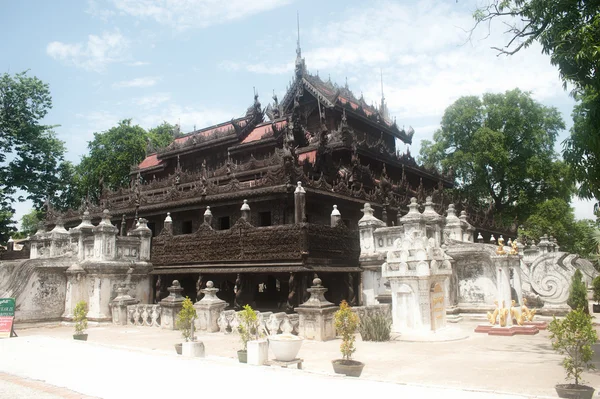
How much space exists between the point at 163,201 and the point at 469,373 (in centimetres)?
1863

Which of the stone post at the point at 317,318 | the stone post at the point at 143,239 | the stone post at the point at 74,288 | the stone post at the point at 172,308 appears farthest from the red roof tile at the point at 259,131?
the stone post at the point at 317,318

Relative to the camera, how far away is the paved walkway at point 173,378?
6598 mm

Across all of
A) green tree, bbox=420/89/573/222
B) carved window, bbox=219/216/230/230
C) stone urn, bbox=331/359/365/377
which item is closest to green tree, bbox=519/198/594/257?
green tree, bbox=420/89/573/222

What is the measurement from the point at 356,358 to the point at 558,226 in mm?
32299

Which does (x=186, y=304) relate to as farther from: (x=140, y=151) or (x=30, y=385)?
(x=140, y=151)

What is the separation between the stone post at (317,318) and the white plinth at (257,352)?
3.99 m

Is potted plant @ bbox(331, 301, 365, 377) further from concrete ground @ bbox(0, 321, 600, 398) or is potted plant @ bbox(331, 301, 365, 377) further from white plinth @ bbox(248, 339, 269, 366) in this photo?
white plinth @ bbox(248, 339, 269, 366)

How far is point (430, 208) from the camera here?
1806cm

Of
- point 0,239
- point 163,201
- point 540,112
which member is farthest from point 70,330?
point 540,112

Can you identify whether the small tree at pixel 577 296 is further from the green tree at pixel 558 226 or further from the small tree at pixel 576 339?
the green tree at pixel 558 226

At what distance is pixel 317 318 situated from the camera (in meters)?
13.1

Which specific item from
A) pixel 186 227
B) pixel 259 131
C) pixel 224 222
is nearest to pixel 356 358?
pixel 224 222

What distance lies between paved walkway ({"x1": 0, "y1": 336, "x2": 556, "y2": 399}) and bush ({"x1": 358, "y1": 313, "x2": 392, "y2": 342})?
449cm

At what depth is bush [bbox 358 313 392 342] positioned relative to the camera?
1257cm
